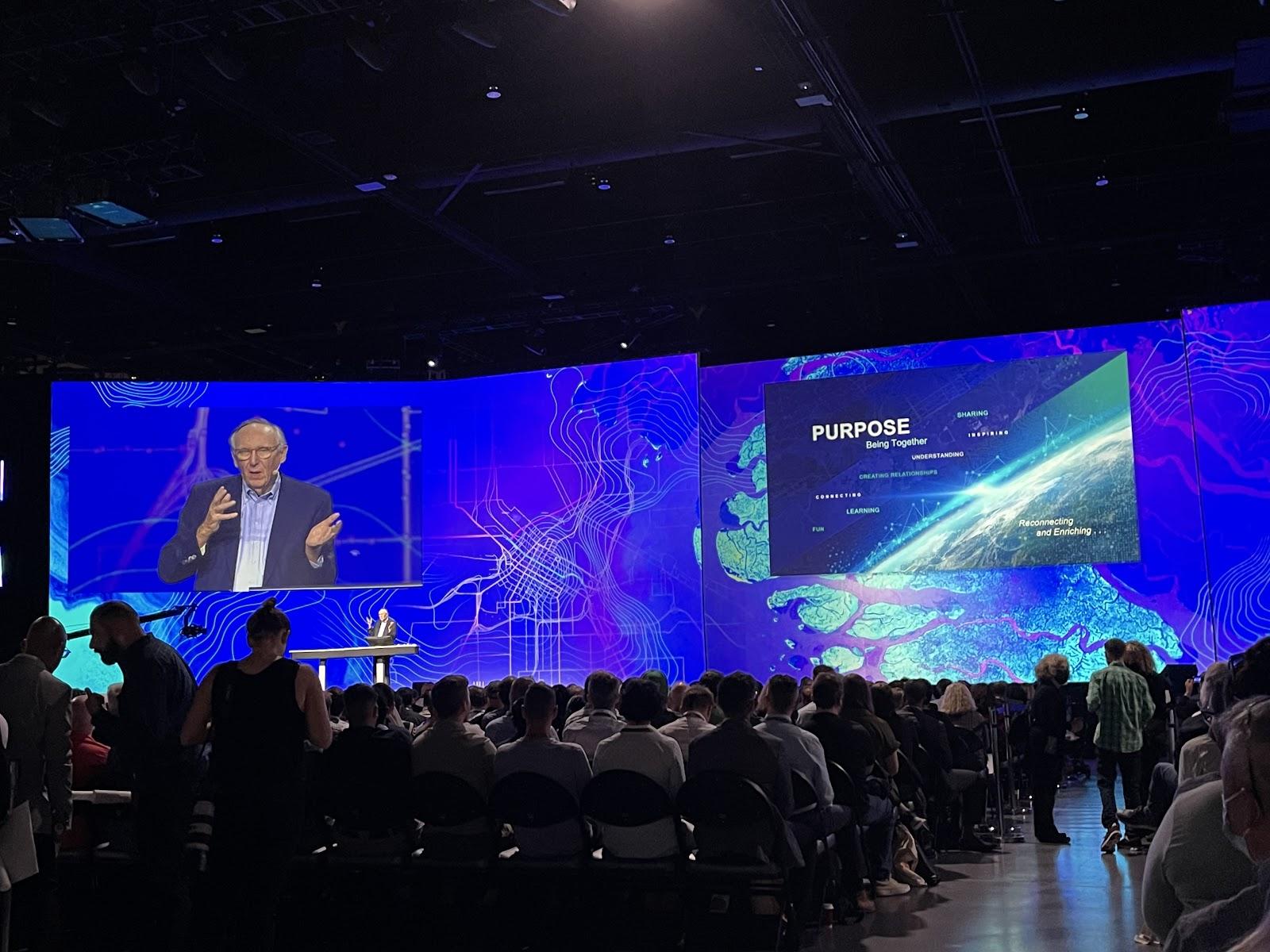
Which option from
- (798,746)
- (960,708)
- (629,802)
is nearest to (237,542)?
(960,708)

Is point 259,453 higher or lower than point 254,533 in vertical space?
higher

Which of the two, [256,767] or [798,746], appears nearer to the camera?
[256,767]

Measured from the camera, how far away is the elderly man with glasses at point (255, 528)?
552 inches

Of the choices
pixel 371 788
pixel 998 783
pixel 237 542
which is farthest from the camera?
pixel 237 542

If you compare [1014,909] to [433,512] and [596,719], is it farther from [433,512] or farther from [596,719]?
[433,512]

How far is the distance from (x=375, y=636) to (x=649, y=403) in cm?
386

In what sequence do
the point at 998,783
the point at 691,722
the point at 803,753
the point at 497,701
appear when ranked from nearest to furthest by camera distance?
the point at 803,753, the point at 691,722, the point at 497,701, the point at 998,783

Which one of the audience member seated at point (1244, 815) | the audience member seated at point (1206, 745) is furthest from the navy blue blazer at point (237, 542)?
A: the audience member seated at point (1244, 815)

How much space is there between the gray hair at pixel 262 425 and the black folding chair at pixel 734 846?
10.4 meters

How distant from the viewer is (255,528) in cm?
Result: 1412

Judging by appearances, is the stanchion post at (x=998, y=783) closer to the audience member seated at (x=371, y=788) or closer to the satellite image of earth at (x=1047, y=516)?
the satellite image of earth at (x=1047, y=516)

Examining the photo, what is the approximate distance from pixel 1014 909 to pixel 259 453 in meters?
10.5

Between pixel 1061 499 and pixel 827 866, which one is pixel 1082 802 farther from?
pixel 827 866

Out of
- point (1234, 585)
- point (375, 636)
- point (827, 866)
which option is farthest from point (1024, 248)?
point (827, 866)
